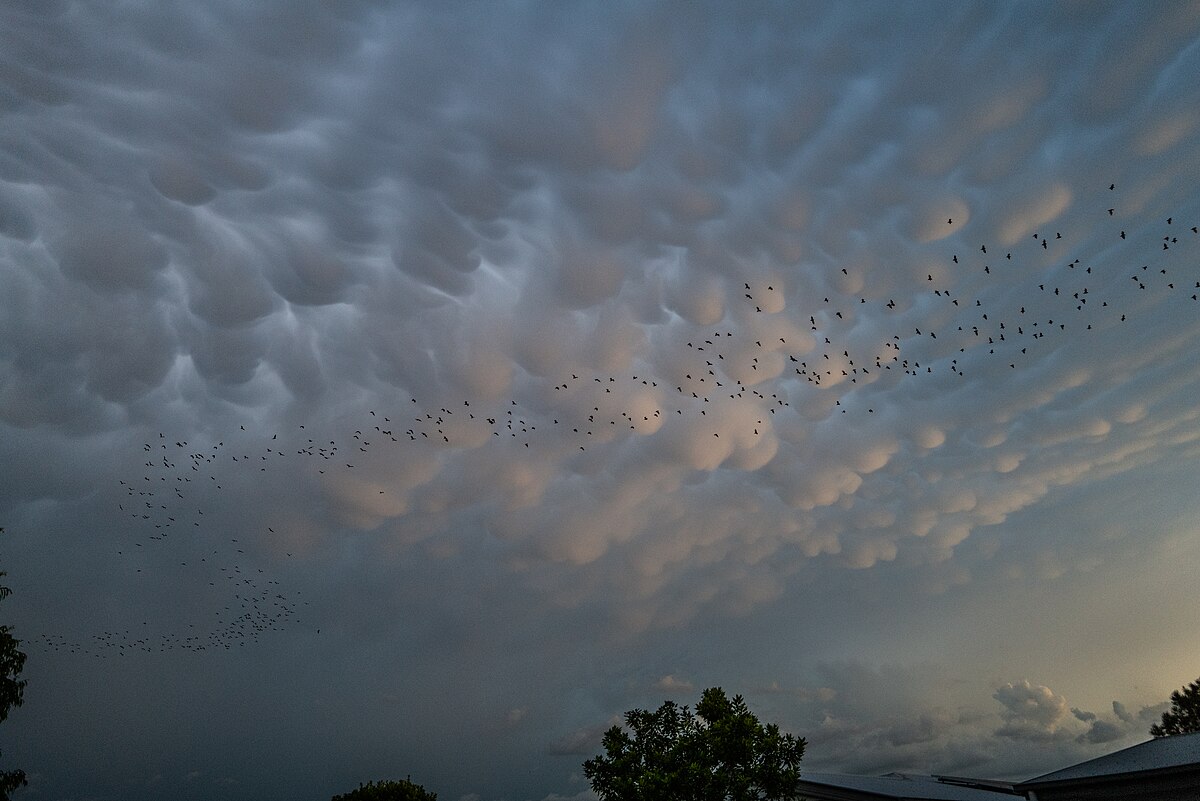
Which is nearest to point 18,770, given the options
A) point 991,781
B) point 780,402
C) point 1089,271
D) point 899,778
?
point 780,402

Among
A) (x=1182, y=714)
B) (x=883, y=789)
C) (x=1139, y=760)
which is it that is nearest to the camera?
(x=1139, y=760)

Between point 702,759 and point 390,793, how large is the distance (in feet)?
78.2

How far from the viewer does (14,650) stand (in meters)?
39.5

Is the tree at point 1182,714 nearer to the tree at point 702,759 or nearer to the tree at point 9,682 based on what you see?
the tree at point 702,759

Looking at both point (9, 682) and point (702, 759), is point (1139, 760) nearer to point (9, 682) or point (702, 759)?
point (702, 759)

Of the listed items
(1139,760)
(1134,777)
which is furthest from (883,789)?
(1139,760)

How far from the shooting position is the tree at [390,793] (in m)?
48.2

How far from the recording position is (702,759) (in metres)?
38.3

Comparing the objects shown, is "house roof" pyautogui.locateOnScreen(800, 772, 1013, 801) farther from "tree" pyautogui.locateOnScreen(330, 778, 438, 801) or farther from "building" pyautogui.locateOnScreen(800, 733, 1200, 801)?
"tree" pyautogui.locateOnScreen(330, 778, 438, 801)

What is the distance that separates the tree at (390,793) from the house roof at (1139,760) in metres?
40.0

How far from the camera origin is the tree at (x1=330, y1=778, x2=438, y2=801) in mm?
48250

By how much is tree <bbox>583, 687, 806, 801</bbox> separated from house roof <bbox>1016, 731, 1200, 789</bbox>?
684 inches

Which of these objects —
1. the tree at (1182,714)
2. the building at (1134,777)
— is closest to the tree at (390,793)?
the building at (1134,777)

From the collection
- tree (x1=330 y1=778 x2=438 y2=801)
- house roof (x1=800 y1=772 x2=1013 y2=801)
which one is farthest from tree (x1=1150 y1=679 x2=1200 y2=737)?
tree (x1=330 y1=778 x2=438 y2=801)
